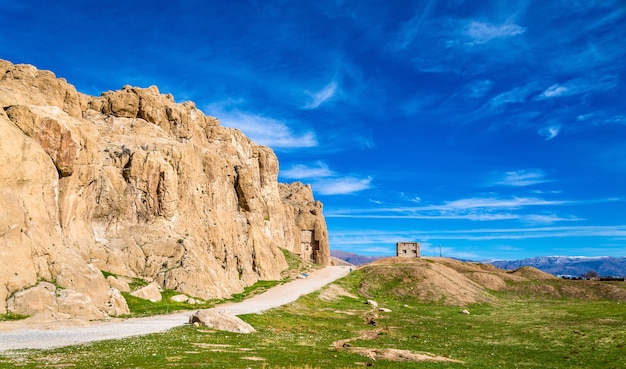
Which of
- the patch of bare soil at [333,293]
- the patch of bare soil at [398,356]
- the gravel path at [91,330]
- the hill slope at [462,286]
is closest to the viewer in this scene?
the gravel path at [91,330]

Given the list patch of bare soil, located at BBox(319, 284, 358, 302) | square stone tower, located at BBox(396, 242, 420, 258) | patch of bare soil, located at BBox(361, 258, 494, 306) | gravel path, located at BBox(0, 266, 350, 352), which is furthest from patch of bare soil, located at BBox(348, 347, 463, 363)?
square stone tower, located at BBox(396, 242, 420, 258)

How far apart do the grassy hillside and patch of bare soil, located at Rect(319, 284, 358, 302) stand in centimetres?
40

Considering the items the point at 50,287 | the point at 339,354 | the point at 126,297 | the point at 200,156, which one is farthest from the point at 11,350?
the point at 200,156

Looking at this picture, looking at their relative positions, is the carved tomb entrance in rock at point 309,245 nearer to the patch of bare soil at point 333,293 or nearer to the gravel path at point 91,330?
the patch of bare soil at point 333,293

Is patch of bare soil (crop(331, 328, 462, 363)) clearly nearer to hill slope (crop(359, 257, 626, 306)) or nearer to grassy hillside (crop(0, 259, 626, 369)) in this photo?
grassy hillside (crop(0, 259, 626, 369))

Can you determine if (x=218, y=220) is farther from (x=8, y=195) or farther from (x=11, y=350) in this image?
(x=11, y=350)

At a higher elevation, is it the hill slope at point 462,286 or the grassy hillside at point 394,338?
the hill slope at point 462,286

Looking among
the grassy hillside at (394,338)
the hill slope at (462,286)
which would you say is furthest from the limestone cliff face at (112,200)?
the hill slope at (462,286)

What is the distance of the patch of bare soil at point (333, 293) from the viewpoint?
9531cm

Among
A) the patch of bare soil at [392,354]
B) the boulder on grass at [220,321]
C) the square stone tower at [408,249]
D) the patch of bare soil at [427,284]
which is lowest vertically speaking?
the patch of bare soil at [392,354]

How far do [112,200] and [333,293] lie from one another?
52.4 m

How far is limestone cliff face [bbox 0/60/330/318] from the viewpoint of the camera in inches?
2098

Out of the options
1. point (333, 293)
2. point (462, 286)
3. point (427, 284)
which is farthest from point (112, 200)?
point (462, 286)

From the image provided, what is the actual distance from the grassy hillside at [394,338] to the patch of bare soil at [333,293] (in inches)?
15.8
